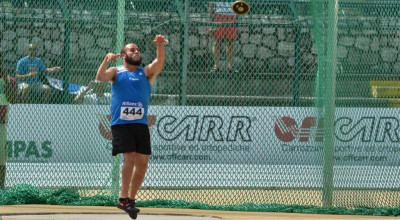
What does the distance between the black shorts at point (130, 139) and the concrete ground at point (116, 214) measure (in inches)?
31.6

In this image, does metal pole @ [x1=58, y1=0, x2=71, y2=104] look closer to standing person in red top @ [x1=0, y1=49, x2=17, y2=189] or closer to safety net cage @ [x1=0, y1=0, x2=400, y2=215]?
safety net cage @ [x1=0, y1=0, x2=400, y2=215]

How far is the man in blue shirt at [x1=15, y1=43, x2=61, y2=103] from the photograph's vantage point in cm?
926

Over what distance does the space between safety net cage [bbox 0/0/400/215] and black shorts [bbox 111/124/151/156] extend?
1865 millimetres

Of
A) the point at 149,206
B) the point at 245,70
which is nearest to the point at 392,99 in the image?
the point at 245,70

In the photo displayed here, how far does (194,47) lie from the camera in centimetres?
1025

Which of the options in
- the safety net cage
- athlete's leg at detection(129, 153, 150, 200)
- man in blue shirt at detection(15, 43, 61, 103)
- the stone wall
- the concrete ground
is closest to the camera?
athlete's leg at detection(129, 153, 150, 200)

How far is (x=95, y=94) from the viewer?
923cm

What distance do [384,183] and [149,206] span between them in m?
2.95

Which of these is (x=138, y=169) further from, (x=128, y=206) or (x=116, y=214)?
(x=116, y=214)

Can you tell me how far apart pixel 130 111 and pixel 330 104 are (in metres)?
3.03

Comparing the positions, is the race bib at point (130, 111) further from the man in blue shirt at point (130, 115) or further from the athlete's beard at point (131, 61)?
the athlete's beard at point (131, 61)

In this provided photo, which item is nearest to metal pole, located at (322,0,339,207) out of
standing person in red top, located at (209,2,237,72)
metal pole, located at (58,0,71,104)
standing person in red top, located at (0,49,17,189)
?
standing person in red top, located at (209,2,237,72)

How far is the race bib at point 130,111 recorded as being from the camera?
6859 mm

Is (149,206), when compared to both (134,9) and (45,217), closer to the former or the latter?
(45,217)
